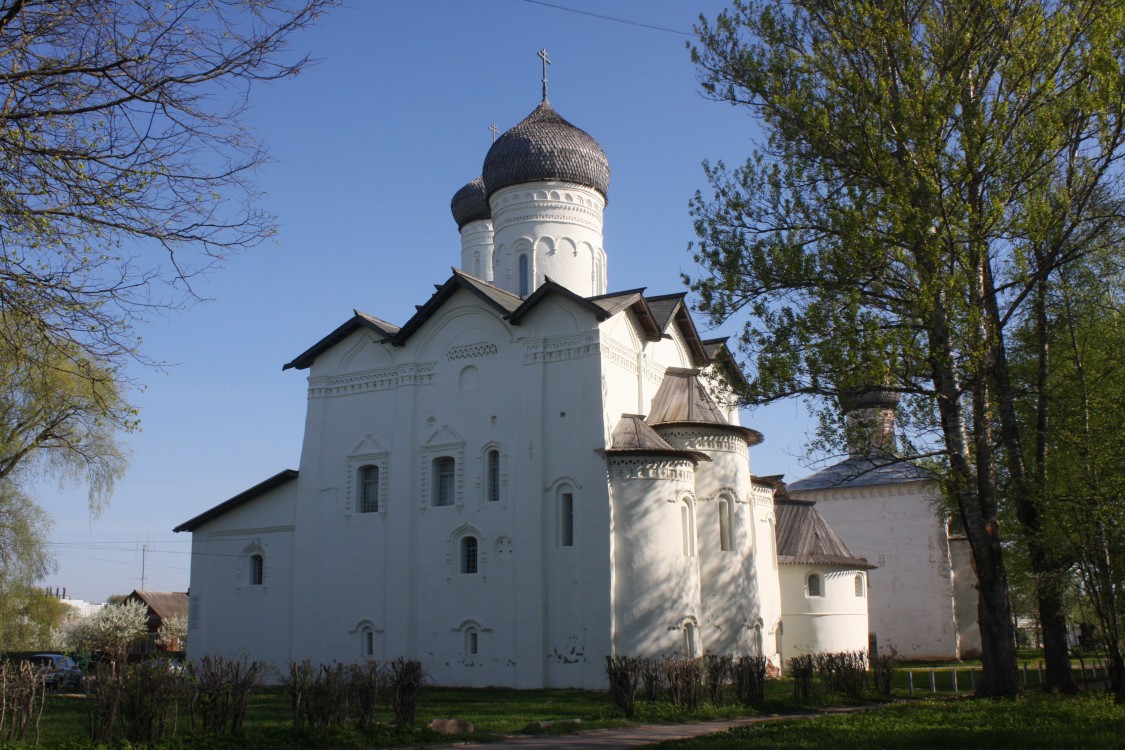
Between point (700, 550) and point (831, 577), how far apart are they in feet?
19.3

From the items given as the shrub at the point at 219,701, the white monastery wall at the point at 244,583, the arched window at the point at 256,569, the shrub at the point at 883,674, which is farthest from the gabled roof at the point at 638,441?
the shrub at the point at 219,701

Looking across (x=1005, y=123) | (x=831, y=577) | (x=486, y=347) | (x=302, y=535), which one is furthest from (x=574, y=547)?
(x=1005, y=123)

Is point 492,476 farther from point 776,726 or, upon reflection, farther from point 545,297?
point 776,726

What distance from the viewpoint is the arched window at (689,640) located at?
61.8ft

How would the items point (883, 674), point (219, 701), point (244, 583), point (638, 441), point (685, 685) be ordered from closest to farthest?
point (219, 701), point (685, 685), point (883, 674), point (638, 441), point (244, 583)

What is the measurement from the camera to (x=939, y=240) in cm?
1284

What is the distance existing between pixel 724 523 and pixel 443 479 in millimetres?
6232

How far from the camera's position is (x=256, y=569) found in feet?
76.6

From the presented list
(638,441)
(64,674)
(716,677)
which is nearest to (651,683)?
(716,677)

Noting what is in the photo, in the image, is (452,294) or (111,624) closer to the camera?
(452,294)

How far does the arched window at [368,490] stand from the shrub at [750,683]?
1005 centimetres

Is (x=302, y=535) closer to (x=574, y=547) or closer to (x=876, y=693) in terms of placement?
(x=574, y=547)

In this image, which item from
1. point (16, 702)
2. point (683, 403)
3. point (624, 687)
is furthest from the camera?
point (683, 403)

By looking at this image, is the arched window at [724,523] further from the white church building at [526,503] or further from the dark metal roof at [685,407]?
the dark metal roof at [685,407]
